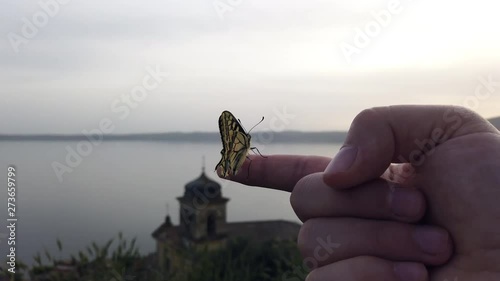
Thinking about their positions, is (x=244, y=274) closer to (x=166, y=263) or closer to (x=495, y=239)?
(x=166, y=263)

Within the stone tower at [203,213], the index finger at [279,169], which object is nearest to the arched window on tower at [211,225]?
the stone tower at [203,213]

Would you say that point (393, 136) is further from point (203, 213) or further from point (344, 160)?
point (203, 213)

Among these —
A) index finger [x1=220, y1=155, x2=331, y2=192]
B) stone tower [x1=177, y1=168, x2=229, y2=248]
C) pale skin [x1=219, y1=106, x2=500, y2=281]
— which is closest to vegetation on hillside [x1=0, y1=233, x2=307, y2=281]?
stone tower [x1=177, y1=168, x2=229, y2=248]

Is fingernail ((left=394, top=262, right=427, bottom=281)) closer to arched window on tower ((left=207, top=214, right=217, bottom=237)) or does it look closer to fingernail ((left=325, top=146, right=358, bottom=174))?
fingernail ((left=325, top=146, right=358, bottom=174))

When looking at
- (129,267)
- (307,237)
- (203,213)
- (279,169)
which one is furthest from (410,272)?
(203,213)

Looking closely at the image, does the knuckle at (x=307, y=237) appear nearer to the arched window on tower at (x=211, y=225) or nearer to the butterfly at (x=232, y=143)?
the butterfly at (x=232, y=143)

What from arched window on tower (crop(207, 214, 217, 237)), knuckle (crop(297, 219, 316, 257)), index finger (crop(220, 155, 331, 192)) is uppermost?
index finger (crop(220, 155, 331, 192))
